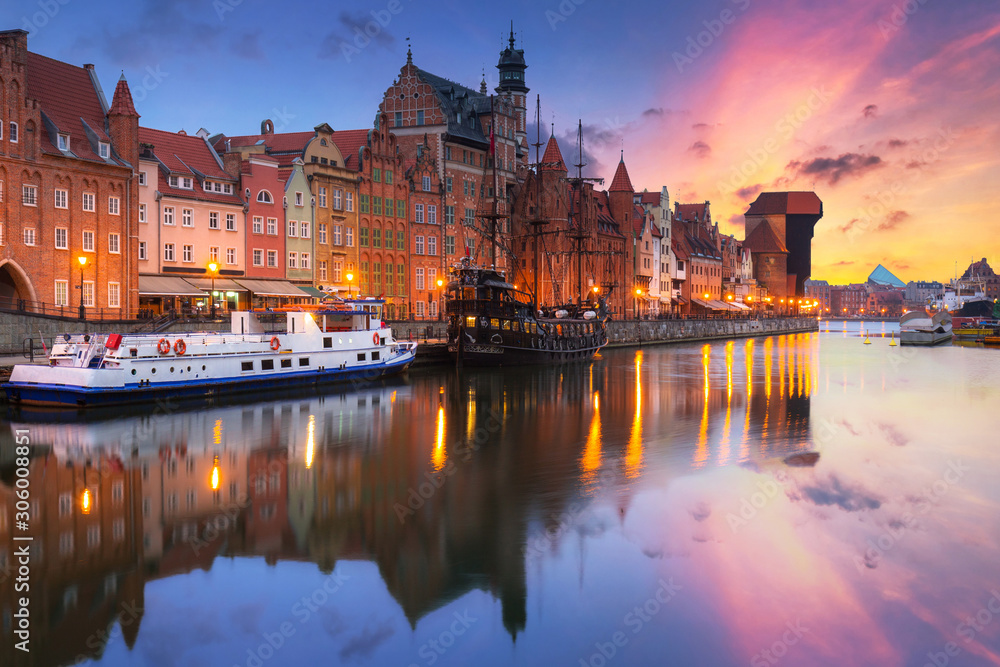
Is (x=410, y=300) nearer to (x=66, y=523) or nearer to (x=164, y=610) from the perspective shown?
(x=66, y=523)

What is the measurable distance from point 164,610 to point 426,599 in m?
4.50

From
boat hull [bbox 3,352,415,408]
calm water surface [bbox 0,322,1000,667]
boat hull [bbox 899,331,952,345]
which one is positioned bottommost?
calm water surface [bbox 0,322,1000,667]

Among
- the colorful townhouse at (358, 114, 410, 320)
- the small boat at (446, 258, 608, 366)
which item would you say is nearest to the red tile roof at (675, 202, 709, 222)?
the colorful townhouse at (358, 114, 410, 320)

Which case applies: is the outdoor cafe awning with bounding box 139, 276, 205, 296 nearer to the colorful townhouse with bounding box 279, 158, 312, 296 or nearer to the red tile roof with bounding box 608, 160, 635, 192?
the colorful townhouse with bounding box 279, 158, 312, 296

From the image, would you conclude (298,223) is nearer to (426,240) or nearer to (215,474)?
(426,240)

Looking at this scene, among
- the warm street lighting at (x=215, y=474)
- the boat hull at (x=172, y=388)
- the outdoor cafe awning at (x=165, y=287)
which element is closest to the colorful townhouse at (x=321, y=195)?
the outdoor cafe awning at (x=165, y=287)

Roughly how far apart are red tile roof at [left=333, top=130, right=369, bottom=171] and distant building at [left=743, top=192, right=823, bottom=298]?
125m

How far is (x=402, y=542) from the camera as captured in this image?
1680 centimetres

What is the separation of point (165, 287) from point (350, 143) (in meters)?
24.8

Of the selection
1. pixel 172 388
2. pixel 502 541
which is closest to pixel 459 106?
pixel 172 388

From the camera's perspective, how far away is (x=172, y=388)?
117ft

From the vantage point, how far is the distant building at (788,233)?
572 ft

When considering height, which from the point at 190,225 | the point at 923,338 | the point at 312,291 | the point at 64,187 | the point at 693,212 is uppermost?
the point at 693,212

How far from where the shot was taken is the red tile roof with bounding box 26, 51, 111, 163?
1913 inches
